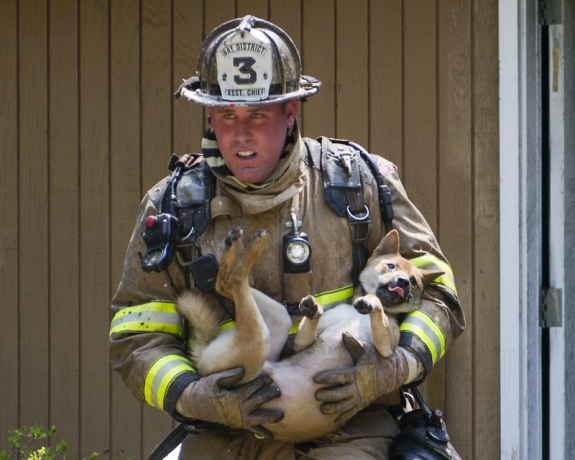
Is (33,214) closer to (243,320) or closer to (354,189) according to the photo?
(354,189)

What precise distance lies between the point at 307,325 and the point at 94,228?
2453 mm

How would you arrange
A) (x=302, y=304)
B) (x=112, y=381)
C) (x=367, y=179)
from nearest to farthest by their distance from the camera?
(x=302, y=304), (x=367, y=179), (x=112, y=381)

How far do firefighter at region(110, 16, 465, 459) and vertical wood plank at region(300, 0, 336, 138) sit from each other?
161cm

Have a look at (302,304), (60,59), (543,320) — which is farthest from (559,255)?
(60,59)

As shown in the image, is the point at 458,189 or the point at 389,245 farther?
the point at 458,189

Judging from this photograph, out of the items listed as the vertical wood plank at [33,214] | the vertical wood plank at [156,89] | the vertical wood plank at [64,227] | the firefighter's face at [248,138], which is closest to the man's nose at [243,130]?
the firefighter's face at [248,138]

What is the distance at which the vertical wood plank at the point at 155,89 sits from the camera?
582 centimetres

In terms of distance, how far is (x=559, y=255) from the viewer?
5.47m

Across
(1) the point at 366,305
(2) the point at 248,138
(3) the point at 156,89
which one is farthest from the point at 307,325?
(3) the point at 156,89

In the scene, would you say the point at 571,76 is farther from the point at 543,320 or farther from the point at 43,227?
the point at 43,227

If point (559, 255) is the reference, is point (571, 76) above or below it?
above

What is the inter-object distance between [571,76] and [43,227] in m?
2.80

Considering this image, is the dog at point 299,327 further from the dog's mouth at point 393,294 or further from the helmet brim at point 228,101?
the helmet brim at point 228,101

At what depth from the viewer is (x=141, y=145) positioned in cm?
586
